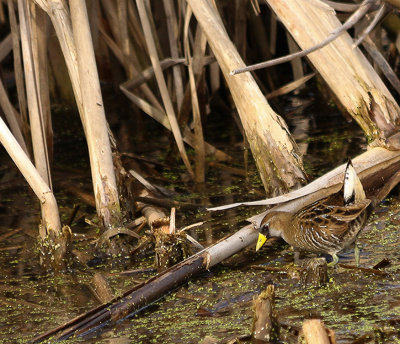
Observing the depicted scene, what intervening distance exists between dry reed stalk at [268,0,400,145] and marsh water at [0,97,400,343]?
0.40m

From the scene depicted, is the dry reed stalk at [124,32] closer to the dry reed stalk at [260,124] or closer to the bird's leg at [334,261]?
the dry reed stalk at [260,124]

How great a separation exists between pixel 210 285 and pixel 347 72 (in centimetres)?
129

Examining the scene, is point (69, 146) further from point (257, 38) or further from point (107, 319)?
point (107, 319)

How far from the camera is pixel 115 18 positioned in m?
4.85

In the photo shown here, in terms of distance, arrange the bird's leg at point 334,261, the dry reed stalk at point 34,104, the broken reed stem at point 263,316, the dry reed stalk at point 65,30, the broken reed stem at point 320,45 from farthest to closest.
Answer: the dry reed stalk at point 65,30 → the dry reed stalk at point 34,104 → the bird's leg at point 334,261 → the broken reed stem at point 320,45 → the broken reed stem at point 263,316

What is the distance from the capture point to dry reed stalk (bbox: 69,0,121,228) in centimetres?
326

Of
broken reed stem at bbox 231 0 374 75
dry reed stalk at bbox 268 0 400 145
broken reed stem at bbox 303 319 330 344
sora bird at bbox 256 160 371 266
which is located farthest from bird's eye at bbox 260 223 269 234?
broken reed stem at bbox 303 319 330 344

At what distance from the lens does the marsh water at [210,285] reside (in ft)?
8.27

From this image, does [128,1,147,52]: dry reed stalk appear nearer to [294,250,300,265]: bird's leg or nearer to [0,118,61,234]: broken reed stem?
[0,118,61,234]: broken reed stem

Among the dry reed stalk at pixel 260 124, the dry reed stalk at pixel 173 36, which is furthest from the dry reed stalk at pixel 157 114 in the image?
the dry reed stalk at pixel 260 124

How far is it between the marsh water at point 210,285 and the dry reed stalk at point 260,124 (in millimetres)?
327

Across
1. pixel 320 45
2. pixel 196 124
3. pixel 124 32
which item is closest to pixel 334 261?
pixel 320 45

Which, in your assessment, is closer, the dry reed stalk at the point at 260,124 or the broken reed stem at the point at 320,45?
the broken reed stem at the point at 320,45

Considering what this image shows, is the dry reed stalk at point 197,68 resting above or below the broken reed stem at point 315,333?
above
